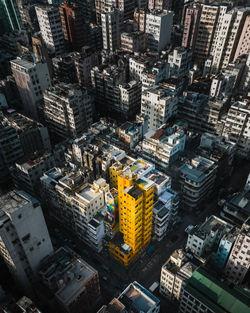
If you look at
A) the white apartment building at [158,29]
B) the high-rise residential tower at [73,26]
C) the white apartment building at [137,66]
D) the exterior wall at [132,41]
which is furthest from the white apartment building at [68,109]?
the high-rise residential tower at [73,26]

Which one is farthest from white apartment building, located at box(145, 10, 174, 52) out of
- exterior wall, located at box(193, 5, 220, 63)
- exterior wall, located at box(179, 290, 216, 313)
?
exterior wall, located at box(179, 290, 216, 313)

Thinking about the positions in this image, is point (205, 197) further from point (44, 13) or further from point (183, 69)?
point (44, 13)

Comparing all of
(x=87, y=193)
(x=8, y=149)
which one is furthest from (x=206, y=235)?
(x=8, y=149)

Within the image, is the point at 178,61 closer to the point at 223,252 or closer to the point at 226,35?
the point at 226,35

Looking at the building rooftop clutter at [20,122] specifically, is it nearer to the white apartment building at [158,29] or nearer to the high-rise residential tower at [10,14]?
the white apartment building at [158,29]

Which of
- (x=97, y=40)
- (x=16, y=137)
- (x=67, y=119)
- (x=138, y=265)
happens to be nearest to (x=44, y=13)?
(x=97, y=40)

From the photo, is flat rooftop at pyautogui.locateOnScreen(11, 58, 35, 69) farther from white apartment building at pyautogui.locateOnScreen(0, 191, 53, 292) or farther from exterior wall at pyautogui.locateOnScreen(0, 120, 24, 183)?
white apartment building at pyautogui.locateOnScreen(0, 191, 53, 292)
